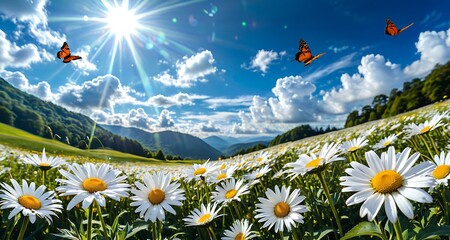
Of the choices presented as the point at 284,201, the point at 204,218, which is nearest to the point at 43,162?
the point at 204,218

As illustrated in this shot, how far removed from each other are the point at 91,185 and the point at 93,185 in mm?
16

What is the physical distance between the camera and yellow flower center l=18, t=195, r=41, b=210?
2.38 meters

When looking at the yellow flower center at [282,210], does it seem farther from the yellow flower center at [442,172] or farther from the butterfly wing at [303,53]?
the butterfly wing at [303,53]

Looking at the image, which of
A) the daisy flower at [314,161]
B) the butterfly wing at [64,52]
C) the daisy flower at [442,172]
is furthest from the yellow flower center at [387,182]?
the butterfly wing at [64,52]

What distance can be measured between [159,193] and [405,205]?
1980mm

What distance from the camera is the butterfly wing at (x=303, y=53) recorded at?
5672mm

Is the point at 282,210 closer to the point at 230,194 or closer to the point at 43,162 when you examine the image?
the point at 230,194

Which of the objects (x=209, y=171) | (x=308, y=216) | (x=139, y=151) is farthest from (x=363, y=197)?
(x=139, y=151)

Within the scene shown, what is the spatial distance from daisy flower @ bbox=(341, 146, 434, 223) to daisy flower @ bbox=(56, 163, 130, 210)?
65.7 inches

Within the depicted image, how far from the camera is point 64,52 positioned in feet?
20.3

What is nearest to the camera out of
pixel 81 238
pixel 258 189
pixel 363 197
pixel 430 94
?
pixel 363 197

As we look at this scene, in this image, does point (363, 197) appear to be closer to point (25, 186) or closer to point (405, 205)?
point (405, 205)

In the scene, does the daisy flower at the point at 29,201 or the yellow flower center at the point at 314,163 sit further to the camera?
the yellow flower center at the point at 314,163

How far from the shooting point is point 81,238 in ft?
8.26
